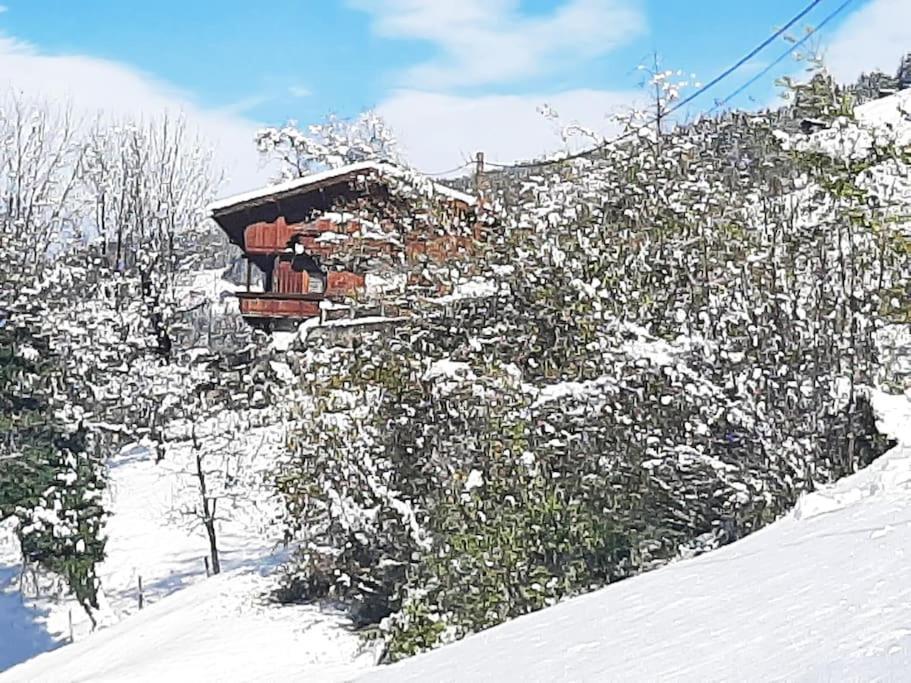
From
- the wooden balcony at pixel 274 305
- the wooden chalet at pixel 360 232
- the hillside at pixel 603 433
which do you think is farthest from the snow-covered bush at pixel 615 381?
the wooden balcony at pixel 274 305

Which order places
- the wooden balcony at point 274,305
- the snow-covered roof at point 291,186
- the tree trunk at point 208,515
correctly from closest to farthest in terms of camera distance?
1. the snow-covered roof at point 291,186
2. the wooden balcony at point 274,305
3. the tree trunk at point 208,515

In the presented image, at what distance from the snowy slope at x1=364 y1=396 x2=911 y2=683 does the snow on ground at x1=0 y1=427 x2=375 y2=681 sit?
3.42 metres

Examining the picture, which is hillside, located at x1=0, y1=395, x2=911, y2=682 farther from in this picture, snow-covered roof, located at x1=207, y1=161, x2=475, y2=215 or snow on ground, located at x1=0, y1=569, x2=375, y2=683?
snow-covered roof, located at x1=207, y1=161, x2=475, y2=215

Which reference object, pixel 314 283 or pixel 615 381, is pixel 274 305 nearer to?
pixel 314 283

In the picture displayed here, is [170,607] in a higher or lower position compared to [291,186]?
lower

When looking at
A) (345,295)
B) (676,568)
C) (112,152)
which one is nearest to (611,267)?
(345,295)

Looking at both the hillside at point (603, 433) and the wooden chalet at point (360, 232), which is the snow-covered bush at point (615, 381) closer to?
the hillside at point (603, 433)

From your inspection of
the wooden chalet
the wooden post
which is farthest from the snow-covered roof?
the wooden post

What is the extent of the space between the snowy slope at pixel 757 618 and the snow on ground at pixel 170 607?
11.2 feet

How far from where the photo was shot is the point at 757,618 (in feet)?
10.5

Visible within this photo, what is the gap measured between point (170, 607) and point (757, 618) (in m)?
10.2

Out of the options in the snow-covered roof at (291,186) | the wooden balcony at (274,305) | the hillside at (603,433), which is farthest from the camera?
the wooden balcony at (274,305)

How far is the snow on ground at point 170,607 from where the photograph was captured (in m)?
8.80

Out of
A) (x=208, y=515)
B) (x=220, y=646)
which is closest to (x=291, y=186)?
(x=208, y=515)
